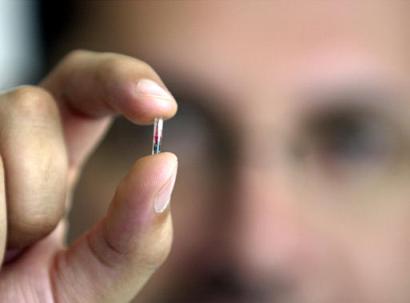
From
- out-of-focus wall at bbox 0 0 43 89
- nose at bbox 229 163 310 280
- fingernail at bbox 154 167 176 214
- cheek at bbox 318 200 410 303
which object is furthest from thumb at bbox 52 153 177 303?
out-of-focus wall at bbox 0 0 43 89

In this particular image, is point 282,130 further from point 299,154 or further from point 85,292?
point 85,292

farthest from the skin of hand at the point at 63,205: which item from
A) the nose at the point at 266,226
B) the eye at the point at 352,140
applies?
the eye at the point at 352,140

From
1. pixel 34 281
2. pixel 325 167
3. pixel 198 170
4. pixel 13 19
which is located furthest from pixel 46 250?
pixel 13 19

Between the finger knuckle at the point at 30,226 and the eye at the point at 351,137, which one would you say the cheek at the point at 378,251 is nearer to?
the eye at the point at 351,137

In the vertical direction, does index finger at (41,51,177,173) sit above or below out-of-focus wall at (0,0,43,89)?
above

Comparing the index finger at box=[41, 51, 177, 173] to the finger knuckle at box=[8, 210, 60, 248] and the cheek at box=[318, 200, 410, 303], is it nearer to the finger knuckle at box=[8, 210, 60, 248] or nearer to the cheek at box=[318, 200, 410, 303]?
the finger knuckle at box=[8, 210, 60, 248]

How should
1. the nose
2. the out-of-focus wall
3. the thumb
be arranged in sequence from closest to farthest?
the thumb < the nose < the out-of-focus wall

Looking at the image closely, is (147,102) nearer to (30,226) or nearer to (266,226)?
(30,226)
